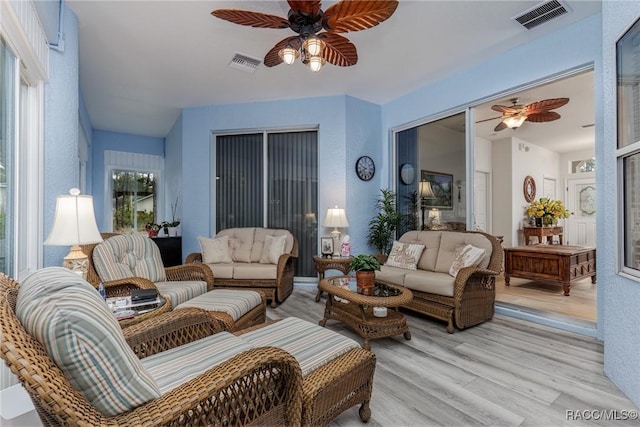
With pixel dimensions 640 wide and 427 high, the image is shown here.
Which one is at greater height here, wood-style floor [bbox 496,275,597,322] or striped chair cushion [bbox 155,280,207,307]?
striped chair cushion [bbox 155,280,207,307]

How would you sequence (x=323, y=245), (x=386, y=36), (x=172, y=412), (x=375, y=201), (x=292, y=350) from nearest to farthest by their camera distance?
(x=172, y=412), (x=292, y=350), (x=386, y=36), (x=323, y=245), (x=375, y=201)

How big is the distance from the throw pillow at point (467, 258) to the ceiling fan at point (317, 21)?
226 centimetres

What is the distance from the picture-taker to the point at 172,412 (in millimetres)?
889

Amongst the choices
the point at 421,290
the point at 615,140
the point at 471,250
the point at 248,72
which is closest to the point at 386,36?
the point at 248,72

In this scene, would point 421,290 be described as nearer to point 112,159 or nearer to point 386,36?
point 386,36

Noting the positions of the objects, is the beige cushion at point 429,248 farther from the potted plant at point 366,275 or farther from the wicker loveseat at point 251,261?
the wicker loveseat at point 251,261

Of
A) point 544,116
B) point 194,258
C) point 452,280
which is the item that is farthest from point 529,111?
point 194,258

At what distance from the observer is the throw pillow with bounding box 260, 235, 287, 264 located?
4129mm

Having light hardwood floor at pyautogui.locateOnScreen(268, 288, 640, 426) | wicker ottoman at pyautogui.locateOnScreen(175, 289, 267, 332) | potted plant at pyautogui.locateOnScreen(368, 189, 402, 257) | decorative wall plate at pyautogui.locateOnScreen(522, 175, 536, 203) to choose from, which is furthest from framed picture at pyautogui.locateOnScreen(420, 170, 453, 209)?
decorative wall plate at pyautogui.locateOnScreen(522, 175, 536, 203)

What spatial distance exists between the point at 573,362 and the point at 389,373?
1422 millimetres

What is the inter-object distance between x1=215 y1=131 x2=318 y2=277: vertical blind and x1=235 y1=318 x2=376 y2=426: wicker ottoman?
119 inches

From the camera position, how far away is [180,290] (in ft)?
8.78

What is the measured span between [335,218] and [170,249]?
2.90 m

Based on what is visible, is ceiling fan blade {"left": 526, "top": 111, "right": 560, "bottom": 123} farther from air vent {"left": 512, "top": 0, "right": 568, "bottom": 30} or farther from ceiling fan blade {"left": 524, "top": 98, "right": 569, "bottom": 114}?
air vent {"left": 512, "top": 0, "right": 568, "bottom": 30}
